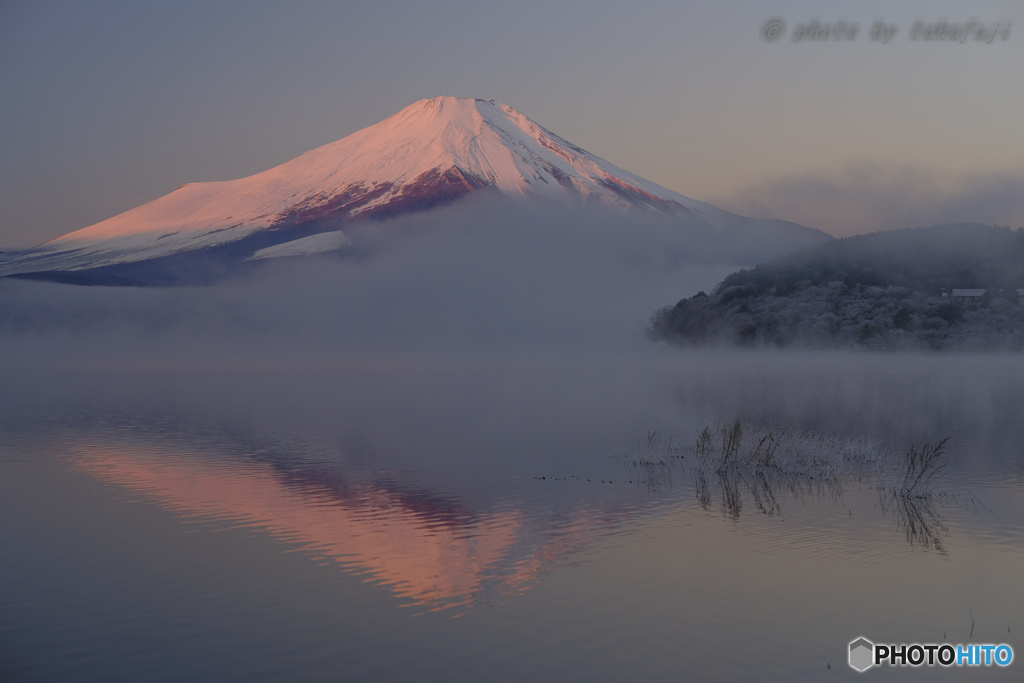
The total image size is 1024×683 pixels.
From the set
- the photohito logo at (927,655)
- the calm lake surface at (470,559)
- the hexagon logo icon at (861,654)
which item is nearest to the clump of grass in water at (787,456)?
the calm lake surface at (470,559)

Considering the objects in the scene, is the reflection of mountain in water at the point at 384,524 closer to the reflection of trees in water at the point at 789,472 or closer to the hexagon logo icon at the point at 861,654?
the reflection of trees in water at the point at 789,472

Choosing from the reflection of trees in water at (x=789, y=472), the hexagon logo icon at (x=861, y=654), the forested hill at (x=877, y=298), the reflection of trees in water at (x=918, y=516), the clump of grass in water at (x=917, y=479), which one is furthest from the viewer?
the forested hill at (x=877, y=298)

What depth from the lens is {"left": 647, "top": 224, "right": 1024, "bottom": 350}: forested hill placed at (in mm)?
87062

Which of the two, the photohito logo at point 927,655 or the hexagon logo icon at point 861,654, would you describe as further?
the photohito logo at point 927,655

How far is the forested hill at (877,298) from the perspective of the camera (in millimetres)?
87062

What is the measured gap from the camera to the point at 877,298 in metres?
93.2

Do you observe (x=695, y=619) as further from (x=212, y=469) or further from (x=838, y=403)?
(x=838, y=403)

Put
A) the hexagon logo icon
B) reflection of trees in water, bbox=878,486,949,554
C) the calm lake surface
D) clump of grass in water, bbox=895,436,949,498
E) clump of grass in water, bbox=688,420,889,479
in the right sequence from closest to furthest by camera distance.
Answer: the hexagon logo icon → the calm lake surface → reflection of trees in water, bbox=878,486,949,554 → clump of grass in water, bbox=895,436,949,498 → clump of grass in water, bbox=688,420,889,479

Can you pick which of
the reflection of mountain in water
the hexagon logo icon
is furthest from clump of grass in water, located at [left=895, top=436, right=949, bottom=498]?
the hexagon logo icon

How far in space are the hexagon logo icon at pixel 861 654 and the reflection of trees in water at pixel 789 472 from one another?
5508 mm

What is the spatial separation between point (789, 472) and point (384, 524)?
978cm

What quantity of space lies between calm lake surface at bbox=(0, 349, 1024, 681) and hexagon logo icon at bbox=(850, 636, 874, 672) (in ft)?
0.58

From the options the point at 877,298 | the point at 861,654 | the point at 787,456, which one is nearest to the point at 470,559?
the point at 861,654

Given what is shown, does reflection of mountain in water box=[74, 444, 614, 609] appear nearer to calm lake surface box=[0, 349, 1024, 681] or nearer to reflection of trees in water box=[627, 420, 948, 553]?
calm lake surface box=[0, 349, 1024, 681]
